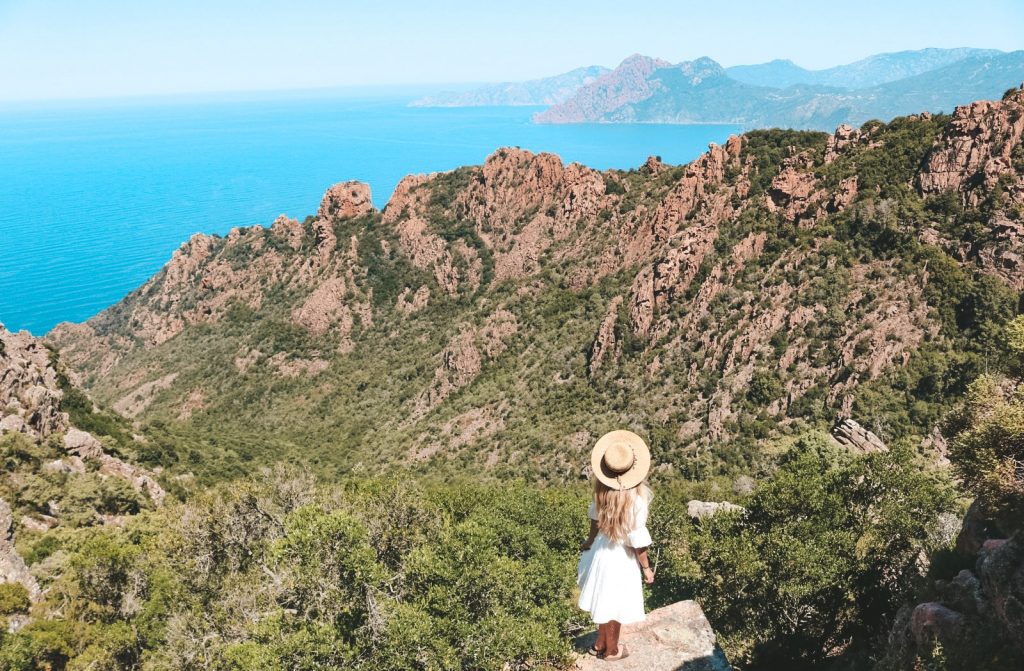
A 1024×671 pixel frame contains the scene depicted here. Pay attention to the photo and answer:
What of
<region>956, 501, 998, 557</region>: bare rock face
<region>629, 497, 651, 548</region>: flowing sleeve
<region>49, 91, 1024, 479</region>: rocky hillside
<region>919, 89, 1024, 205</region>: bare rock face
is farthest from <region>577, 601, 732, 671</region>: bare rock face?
<region>919, 89, 1024, 205</region>: bare rock face

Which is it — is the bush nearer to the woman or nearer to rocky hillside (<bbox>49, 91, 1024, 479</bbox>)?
the woman

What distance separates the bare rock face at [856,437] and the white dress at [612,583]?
29.4m

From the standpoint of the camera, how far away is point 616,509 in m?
9.39

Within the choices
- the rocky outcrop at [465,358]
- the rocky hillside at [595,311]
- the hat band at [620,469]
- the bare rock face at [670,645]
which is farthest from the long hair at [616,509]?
the rocky outcrop at [465,358]

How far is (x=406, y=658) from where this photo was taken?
14.1m

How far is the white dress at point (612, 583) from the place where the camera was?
9.70 meters

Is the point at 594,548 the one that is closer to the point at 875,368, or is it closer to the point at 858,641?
the point at 858,641

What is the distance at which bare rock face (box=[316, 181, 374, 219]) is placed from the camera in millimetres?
107250

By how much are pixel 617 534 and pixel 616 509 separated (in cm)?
47

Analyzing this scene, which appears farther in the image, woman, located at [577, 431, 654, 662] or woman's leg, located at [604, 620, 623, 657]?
woman's leg, located at [604, 620, 623, 657]

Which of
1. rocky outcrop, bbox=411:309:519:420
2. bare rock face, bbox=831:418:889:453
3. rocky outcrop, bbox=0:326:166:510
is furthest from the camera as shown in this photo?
rocky outcrop, bbox=411:309:519:420

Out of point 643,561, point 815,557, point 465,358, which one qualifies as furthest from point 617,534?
point 465,358

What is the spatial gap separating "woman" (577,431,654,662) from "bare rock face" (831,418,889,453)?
97.0ft

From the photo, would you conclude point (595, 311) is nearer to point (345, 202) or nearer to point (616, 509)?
point (616, 509)
